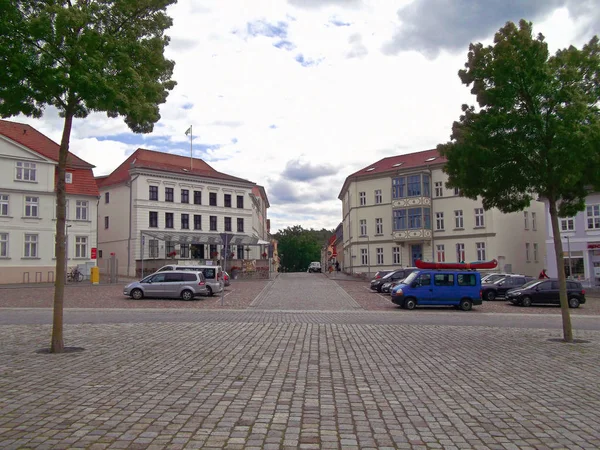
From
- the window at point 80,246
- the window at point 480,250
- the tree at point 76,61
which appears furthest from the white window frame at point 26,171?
the window at point 480,250

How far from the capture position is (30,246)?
48406 millimetres

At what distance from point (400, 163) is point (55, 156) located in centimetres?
3558

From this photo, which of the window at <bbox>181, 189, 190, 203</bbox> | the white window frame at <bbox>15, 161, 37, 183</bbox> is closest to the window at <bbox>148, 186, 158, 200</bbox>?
the window at <bbox>181, 189, 190, 203</bbox>

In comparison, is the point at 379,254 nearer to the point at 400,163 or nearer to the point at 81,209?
the point at 400,163

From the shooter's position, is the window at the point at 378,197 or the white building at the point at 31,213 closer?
the white building at the point at 31,213

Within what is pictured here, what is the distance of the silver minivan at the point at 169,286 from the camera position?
3072cm

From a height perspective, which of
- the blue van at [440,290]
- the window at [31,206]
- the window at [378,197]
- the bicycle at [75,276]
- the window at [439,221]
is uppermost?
the window at [378,197]

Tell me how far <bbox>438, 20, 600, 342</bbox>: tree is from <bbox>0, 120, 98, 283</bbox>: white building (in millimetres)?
41551

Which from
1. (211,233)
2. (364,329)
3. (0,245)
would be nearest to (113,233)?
(211,233)

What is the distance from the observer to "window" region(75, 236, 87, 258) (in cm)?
5212

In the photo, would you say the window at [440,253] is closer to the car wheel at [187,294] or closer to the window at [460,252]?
the window at [460,252]

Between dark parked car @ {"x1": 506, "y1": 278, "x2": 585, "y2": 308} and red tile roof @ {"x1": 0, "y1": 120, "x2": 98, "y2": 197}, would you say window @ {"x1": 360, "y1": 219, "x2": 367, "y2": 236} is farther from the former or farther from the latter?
dark parked car @ {"x1": 506, "y1": 278, "x2": 585, "y2": 308}

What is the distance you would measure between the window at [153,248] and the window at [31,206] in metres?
14.2

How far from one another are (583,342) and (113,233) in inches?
2263
